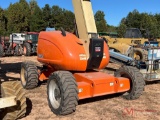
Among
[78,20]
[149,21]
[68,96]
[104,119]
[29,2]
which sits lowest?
[104,119]

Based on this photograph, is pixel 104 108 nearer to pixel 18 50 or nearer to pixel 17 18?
pixel 18 50

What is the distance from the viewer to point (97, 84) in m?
5.64

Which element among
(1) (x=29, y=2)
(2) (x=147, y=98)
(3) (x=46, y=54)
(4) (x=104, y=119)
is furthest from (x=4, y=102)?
(1) (x=29, y=2)

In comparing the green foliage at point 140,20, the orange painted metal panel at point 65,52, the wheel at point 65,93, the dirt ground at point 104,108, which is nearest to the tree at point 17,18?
the green foliage at point 140,20

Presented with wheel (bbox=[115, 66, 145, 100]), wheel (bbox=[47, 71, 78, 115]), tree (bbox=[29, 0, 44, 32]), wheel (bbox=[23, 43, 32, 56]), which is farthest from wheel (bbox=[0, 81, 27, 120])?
tree (bbox=[29, 0, 44, 32])

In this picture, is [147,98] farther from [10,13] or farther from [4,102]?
[10,13]

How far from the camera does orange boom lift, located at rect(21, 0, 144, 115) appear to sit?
17.9 feet

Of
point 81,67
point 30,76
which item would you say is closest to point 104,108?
point 81,67

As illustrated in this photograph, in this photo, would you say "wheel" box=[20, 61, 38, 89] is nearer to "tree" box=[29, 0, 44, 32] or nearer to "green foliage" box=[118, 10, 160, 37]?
"green foliage" box=[118, 10, 160, 37]

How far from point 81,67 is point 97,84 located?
0.63 meters

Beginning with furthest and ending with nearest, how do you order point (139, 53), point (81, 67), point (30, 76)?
point (139, 53) < point (30, 76) < point (81, 67)

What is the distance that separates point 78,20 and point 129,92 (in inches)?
90.0

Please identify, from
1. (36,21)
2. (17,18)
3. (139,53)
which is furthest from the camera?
(17,18)

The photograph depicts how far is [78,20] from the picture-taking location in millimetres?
6281
